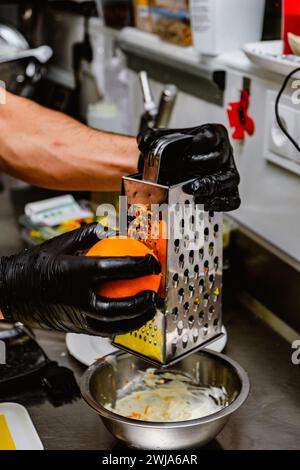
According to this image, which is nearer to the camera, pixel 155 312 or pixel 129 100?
pixel 155 312

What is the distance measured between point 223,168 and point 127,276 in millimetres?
314

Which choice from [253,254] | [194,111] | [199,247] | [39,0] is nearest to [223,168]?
[199,247]

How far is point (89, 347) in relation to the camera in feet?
4.33

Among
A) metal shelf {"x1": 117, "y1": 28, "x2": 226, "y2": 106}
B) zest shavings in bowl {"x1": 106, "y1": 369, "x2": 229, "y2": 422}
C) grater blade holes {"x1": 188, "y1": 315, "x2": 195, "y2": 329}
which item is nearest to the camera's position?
grater blade holes {"x1": 188, "y1": 315, "x2": 195, "y2": 329}

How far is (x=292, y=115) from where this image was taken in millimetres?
1333

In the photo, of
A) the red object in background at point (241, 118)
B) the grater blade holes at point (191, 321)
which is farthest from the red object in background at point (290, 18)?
the grater blade holes at point (191, 321)

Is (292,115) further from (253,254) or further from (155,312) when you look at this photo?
(155,312)

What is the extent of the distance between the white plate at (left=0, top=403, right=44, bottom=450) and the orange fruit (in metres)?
0.30

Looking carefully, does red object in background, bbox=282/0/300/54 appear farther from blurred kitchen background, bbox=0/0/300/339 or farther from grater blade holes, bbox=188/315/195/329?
grater blade holes, bbox=188/315/195/329

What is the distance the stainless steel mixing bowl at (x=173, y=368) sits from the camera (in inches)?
37.7

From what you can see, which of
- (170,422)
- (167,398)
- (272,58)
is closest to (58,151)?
(272,58)

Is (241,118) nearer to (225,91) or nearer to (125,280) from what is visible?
(225,91)

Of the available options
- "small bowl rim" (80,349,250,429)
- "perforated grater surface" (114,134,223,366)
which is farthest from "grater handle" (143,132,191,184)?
"small bowl rim" (80,349,250,429)

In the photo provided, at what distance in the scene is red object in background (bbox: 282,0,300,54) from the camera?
4.15ft
